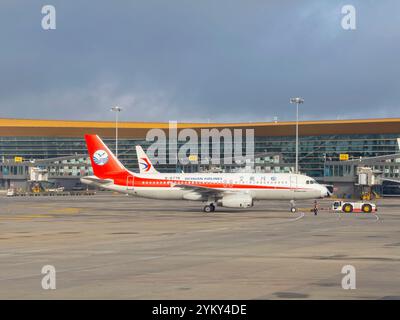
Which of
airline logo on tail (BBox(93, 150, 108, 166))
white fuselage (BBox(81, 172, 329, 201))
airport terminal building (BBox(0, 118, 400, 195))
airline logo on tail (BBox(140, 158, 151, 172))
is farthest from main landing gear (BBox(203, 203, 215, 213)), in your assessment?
airport terminal building (BBox(0, 118, 400, 195))

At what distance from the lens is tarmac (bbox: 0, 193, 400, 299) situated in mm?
20938

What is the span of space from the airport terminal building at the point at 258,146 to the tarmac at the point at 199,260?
290 feet

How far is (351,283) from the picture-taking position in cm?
2222

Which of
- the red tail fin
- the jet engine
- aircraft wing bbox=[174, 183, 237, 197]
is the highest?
the red tail fin

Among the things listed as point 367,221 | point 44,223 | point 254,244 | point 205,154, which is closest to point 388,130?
point 205,154

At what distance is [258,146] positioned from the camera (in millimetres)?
171375

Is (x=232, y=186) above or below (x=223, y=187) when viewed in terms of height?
above

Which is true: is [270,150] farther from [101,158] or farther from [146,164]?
[101,158]

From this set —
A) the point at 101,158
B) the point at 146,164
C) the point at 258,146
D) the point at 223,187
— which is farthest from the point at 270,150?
the point at 223,187

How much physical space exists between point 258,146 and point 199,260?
143066 mm

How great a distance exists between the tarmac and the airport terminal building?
88.3 meters

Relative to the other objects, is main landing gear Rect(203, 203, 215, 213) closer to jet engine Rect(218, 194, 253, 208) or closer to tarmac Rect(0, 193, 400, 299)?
jet engine Rect(218, 194, 253, 208)
